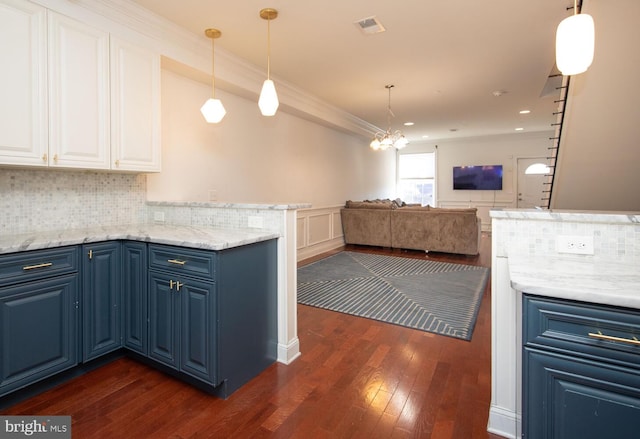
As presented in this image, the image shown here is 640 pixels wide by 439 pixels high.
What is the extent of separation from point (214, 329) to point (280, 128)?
3739 millimetres

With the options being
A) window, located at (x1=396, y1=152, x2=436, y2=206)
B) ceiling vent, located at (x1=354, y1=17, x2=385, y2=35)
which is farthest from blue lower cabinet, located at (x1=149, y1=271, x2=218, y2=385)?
window, located at (x1=396, y1=152, x2=436, y2=206)

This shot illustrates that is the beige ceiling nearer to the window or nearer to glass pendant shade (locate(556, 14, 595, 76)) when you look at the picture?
glass pendant shade (locate(556, 14, 595, 76))

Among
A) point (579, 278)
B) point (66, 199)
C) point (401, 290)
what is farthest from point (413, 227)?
point (66, 199)

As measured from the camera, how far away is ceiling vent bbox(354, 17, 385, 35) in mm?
2943

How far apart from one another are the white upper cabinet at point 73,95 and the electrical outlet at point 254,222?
102cm

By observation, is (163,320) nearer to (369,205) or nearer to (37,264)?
(37,264)

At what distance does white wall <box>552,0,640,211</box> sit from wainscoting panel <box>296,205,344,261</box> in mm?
3583

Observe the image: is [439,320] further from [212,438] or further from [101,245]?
[101,245]

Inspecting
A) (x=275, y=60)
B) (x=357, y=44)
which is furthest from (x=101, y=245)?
(x=357, y=44)

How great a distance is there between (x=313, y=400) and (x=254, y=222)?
1.20m

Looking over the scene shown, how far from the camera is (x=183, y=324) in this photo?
1.98 metres

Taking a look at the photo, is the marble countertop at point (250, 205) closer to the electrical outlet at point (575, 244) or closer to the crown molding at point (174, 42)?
the crown molding at point (174, 42)

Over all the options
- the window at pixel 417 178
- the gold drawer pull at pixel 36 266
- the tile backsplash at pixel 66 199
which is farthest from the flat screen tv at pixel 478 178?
the gold drawer pull at pixel 36 266

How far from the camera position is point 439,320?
3098 millimetres
